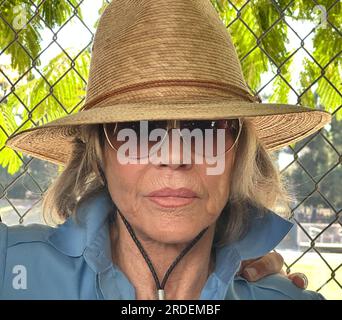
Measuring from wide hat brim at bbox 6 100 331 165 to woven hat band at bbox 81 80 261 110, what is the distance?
0.9 inches

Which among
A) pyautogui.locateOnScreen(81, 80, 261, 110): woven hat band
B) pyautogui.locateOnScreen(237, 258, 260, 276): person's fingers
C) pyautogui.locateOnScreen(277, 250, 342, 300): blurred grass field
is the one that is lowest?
pyautogui.locateOnScreen(277, 250, 342, 300): blurred grass field

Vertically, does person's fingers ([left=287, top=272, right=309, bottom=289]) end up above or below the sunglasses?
below

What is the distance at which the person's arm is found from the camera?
157 centimetres

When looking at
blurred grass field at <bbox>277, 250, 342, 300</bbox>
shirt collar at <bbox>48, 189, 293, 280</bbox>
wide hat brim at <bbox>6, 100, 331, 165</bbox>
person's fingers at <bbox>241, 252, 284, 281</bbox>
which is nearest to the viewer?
wide hat brim at <bbox>6, 100, 331, 165</bbox>

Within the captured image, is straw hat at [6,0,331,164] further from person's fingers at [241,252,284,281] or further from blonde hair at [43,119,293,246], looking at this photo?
person's fingers at [241,252,284,281]

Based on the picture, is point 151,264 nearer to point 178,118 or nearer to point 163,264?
point 163,264

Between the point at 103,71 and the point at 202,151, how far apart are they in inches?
12.0

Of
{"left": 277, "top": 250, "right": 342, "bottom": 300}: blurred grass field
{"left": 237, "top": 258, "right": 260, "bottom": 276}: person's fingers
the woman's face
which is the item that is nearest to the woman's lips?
the woman's face

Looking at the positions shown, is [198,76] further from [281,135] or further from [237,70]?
→ [281,135]

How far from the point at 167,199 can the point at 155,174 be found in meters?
0.06

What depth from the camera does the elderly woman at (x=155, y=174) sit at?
1353 mm

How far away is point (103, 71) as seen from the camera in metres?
1.45

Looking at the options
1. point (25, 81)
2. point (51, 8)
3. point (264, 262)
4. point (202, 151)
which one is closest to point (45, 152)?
point (202, 151)

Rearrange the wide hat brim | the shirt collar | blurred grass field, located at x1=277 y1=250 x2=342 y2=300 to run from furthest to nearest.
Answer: blurred grass field, located at x1=277 y1=250 x2=342 y2=300 → the shirt collar → the wide hat brim
